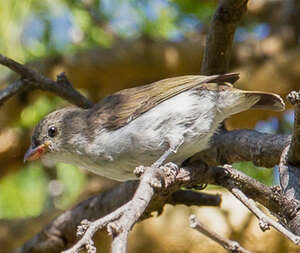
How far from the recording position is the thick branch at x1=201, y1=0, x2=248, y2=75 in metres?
3.82

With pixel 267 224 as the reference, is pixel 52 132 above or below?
below

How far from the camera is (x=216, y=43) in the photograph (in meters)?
4.10

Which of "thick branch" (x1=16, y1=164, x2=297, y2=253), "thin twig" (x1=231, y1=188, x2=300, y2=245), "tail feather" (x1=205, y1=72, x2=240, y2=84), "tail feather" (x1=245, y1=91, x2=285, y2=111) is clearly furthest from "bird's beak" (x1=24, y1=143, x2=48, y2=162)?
"thin twig" (x1=231, y1=188, x2=300, y2=245)

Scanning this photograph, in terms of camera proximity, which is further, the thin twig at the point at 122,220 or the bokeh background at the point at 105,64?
the bokeh background at the point at 105,64

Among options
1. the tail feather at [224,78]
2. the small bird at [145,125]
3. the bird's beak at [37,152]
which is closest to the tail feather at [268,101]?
the small bird at [145,125]

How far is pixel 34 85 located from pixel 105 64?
1520 millimetres

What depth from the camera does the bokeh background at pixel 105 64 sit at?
5.37 metres

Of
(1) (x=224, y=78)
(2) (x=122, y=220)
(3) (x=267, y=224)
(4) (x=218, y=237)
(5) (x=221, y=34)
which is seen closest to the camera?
(2) (x=122, y=220)

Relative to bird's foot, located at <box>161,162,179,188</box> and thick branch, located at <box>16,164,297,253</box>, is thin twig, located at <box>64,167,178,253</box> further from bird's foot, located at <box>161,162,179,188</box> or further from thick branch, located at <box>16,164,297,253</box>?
thick branch, located at <box>16,164,297,253</box>

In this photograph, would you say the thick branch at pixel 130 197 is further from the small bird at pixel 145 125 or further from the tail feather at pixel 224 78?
the tail feather at pixel 224 78

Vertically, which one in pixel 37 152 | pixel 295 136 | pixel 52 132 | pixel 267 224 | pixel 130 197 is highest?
pixel 295 136

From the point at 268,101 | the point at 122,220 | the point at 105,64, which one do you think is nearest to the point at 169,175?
the point at 122,220

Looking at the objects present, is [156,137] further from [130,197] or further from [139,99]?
[130,197]

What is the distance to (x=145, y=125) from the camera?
12.0ft
